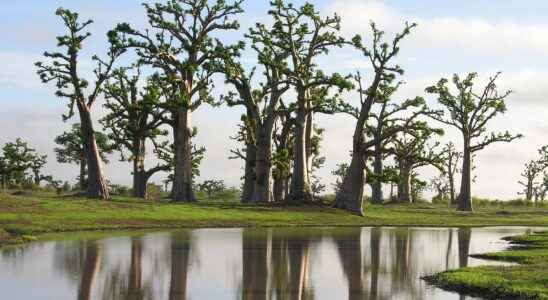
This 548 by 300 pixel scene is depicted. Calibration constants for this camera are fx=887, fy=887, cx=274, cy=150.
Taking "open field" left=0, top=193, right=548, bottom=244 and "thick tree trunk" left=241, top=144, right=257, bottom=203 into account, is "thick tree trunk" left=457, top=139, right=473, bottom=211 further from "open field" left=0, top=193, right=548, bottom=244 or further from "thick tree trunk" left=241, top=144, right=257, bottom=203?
"thick tree trunk" left=241, top=144, right=257, bottom=203

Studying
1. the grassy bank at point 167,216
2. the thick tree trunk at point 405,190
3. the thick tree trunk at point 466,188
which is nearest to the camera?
the grassy bank at point 167,216

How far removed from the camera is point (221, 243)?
116 feet

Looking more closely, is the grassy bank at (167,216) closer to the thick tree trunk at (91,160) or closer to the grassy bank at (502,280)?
the thick tree trunk at (91,160)

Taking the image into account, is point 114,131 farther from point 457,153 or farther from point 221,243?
point 457,153

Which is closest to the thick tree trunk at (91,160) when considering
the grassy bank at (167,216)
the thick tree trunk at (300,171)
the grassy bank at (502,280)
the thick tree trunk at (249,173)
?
the grassy bank at (167,216)

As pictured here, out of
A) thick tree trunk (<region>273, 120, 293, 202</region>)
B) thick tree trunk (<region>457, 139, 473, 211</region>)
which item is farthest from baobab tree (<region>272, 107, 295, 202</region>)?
thick tree trunk (<region>457, 139, 473, 211</region>)

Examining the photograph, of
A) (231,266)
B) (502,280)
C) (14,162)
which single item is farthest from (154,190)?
(502,280)

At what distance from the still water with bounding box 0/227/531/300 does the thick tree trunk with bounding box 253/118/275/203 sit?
24.6m

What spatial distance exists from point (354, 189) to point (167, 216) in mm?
17876

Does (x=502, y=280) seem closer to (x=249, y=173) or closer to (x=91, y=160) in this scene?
(x=91, y=160)

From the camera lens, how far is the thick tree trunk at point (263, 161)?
65312mm

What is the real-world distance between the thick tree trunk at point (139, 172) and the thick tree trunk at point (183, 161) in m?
9.52

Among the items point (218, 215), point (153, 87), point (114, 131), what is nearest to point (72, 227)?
point (218, 215)

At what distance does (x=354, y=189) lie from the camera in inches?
2448
